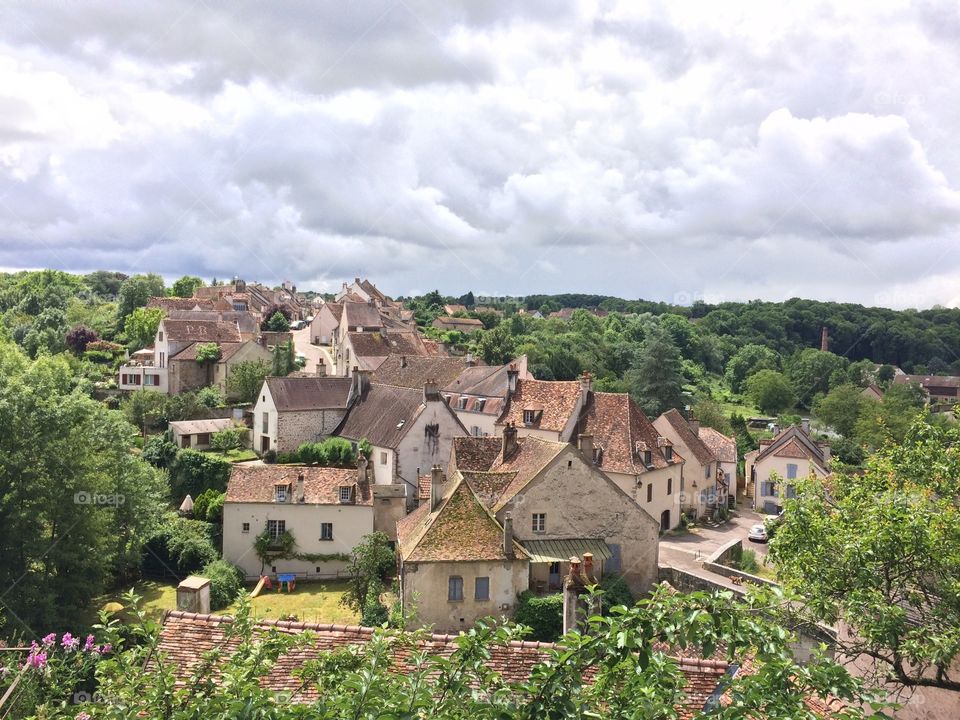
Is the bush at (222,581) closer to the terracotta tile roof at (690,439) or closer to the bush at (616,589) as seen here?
the bush at (616,589)

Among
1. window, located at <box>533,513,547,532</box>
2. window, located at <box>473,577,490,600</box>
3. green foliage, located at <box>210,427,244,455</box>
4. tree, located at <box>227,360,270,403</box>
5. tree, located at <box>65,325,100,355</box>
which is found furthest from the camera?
tree, located at <box>65,325,100,355</box>

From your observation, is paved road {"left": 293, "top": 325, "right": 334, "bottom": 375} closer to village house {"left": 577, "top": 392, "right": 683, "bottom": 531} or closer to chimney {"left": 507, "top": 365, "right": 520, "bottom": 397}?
chimney {"left": 507, "top": 365, "right": 520, "bottom": 397}

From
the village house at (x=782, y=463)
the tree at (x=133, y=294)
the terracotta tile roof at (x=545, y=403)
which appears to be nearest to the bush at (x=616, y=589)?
the terracotta tile roof at (x=545, y=403)

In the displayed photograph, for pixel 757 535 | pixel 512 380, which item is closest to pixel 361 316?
pixel 512 380

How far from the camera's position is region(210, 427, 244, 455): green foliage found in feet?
172

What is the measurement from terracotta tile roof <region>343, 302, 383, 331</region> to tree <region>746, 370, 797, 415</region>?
6706 cm

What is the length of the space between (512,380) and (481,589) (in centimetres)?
2587

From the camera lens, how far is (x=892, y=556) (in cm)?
1454

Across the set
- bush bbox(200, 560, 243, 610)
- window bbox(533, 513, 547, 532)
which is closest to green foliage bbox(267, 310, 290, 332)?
bush bbox(200, 560, 243, 610)

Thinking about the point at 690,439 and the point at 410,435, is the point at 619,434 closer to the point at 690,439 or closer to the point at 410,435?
the point at 690,439

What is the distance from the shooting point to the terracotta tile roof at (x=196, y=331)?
219 feet

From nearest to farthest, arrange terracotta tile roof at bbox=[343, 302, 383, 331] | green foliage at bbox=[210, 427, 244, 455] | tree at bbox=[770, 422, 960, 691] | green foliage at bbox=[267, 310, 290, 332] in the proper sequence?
tree at bbox=[770, 422, 960, 691] < green foliage at bbox=[210, 427, 244, 455] < terracotta tile roof at bbox=[343, 302, 383, 331] < green foliage at bbox=[267, 310, 290, 332]

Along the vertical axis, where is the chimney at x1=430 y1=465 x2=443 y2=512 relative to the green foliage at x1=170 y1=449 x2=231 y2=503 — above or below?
above

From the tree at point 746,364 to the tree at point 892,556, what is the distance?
11735 cm
